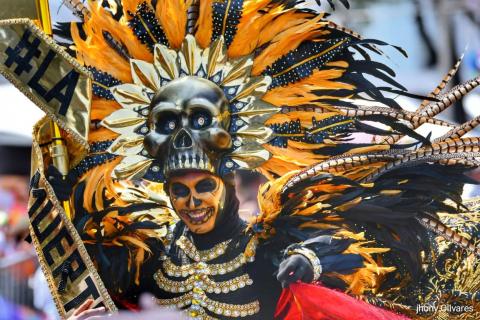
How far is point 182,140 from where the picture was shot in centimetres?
199

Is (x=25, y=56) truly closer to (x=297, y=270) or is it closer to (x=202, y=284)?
(x=202, y=284)

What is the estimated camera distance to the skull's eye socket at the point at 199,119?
1.98 metres

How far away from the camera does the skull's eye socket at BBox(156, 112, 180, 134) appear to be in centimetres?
200

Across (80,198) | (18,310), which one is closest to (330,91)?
(80,198)

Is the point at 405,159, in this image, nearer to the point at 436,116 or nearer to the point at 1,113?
the point at 436,116

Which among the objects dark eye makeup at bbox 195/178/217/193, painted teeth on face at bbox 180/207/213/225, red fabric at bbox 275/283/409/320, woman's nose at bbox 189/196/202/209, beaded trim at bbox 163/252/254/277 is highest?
dark eye makeup at bbox 195/178/217/193

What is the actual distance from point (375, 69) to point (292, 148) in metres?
0.26

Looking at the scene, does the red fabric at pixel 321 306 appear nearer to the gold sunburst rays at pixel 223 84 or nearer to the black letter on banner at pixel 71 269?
the gold sunburst rays at pixel 223 84

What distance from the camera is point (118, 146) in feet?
6.77

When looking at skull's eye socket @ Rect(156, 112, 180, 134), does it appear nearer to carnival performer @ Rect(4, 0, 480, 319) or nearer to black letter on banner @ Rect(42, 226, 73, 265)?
carnival performer @ Rect(4, 0, 480, 319)

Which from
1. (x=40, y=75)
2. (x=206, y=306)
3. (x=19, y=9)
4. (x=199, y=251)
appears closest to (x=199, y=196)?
(x=199, y=251)

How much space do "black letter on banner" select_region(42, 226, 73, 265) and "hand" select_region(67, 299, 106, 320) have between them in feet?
0.44

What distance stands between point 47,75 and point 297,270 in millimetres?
755

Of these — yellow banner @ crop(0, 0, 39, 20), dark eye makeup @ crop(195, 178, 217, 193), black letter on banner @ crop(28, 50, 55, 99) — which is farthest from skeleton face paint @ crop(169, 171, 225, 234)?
yellow banner @ crop(0, 0, 39, 20)
